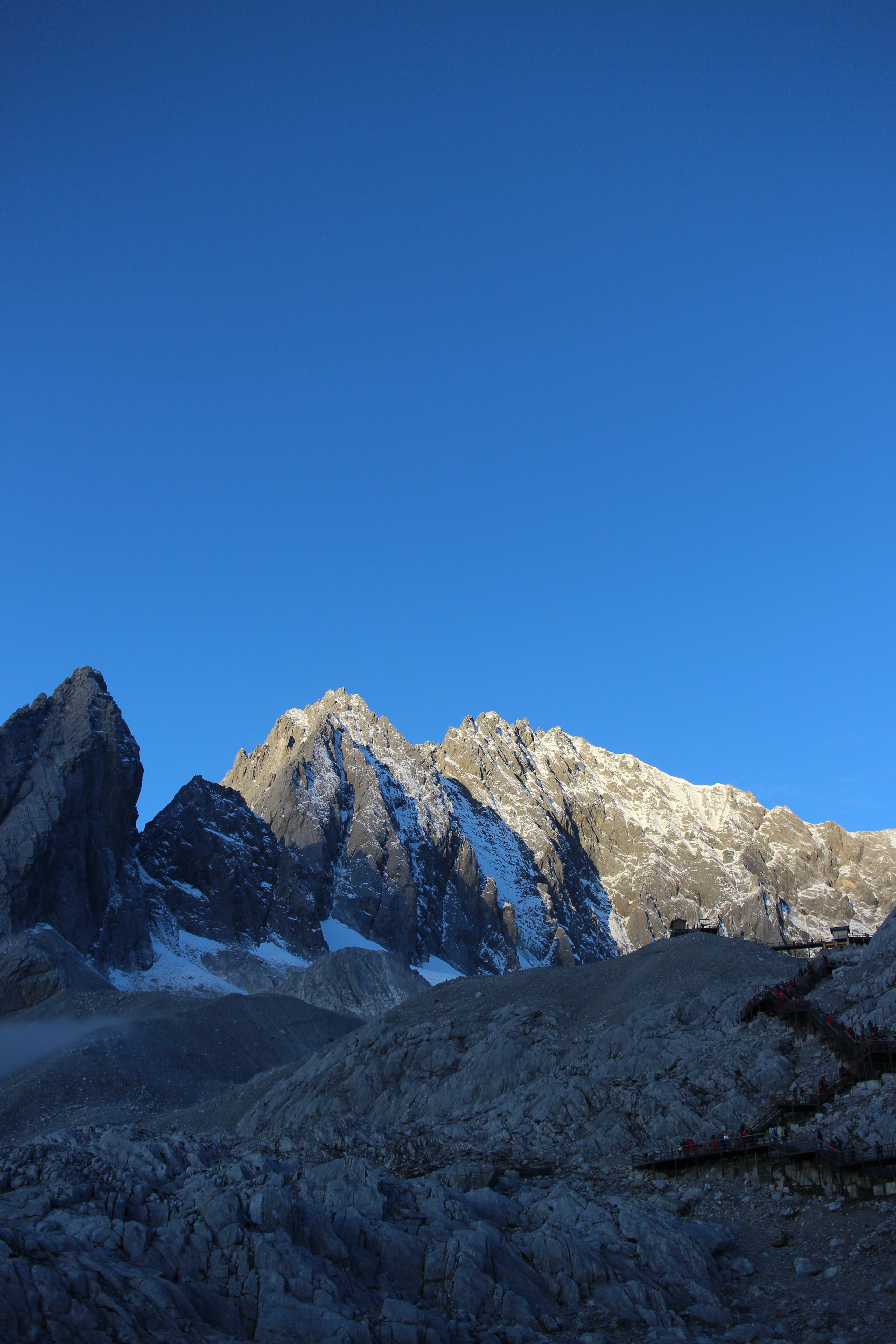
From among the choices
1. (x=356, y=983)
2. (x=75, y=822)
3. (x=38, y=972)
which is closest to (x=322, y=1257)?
(x=38, y=972)

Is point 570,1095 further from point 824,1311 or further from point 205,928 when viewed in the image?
point 205,928

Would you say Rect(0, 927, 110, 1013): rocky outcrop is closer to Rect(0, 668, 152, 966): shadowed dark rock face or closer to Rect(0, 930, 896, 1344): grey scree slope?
Rect(0, 668, 152, 966): shadowed dark rock face

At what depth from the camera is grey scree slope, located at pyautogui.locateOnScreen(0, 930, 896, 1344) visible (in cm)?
2312

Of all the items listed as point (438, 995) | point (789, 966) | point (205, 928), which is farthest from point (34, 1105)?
point (205, 928)

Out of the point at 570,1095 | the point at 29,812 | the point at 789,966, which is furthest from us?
the point at 29,812

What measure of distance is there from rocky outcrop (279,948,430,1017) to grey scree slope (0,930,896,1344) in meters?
107

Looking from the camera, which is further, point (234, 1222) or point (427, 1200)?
point (427, 1200)

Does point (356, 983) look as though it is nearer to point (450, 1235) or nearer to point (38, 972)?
point (38, 972)

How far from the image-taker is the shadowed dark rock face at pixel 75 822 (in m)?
154

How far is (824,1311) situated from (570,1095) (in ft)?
70.3

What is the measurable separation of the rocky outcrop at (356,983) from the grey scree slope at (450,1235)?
4231 inches

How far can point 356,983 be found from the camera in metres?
159

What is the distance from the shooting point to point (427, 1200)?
30.9 metres

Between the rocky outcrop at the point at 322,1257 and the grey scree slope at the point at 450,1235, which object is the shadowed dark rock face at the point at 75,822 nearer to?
the grey scree slope at the point at 450,1235
